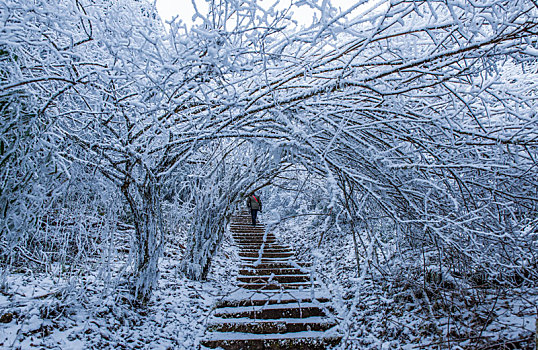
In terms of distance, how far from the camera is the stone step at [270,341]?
405cm

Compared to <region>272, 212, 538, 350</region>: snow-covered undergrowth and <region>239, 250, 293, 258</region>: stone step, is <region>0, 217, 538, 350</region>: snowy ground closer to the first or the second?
<region>272, 212, 538, 350</region>: snow-covered undergrowth

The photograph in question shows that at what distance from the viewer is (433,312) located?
401 centimetres

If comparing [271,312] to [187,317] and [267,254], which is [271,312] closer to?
[187,317]

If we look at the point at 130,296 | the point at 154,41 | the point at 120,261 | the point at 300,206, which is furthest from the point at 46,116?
the point at 300,206

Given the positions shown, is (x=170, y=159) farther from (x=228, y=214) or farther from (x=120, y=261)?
(x=120, y=261)

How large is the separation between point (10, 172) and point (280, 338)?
3742 mm

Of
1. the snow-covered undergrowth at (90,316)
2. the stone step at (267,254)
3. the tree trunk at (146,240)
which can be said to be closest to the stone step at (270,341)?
the snow-covered undergrowth at (90,316)

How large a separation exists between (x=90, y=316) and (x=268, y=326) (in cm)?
231

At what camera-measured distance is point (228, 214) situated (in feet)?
20.7

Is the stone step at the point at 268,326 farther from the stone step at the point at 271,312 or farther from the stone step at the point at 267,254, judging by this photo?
the stone step at the point at 267,254

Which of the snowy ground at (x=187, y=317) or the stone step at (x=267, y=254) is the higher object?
the stone step at (x=267, y=254)

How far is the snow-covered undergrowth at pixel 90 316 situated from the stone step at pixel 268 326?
27cm

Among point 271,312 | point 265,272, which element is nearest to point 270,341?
point 271,312

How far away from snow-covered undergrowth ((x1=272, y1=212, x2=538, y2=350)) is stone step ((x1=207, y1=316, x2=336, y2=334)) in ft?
1.21
